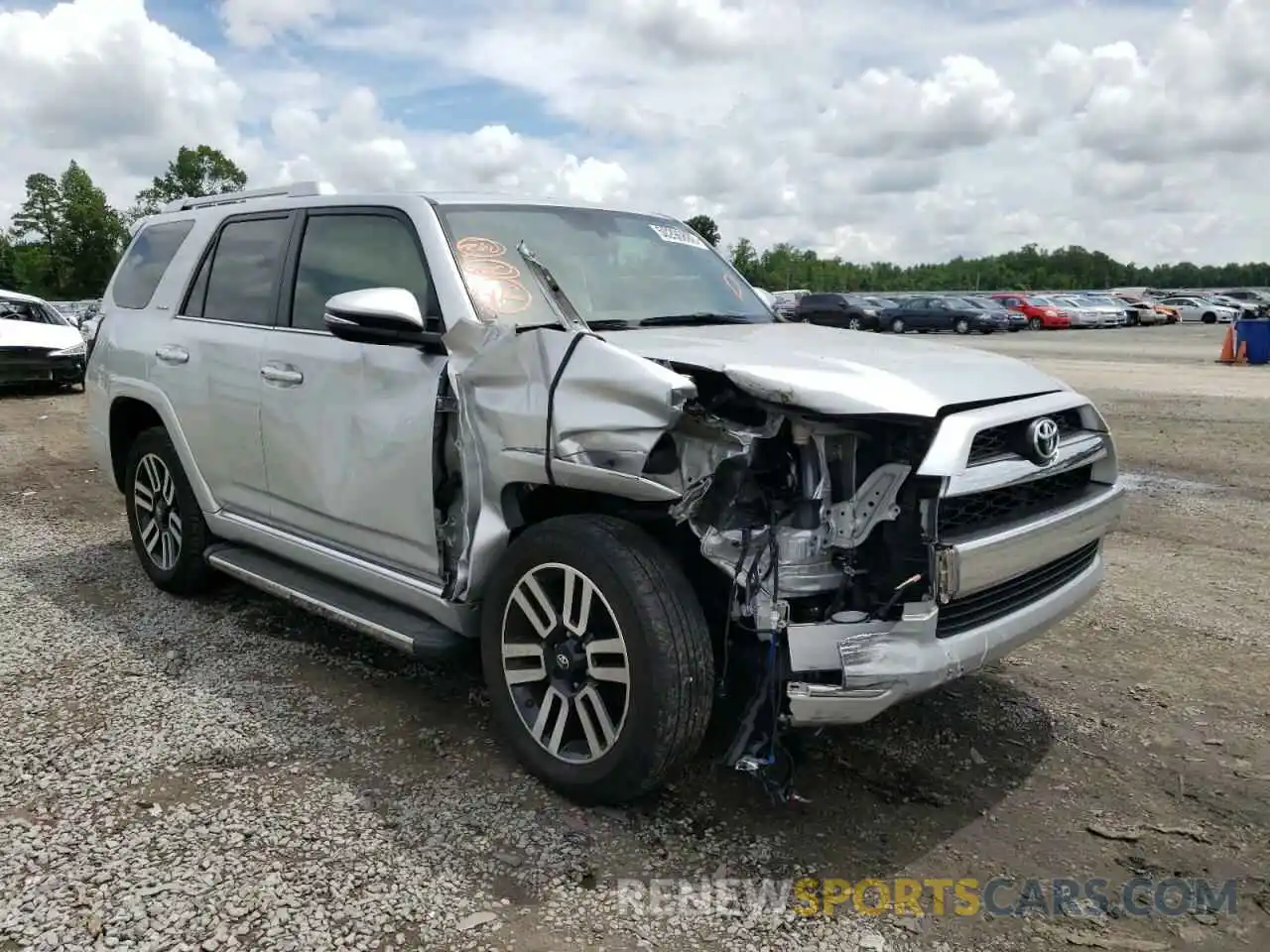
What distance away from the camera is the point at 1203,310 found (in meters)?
49.5

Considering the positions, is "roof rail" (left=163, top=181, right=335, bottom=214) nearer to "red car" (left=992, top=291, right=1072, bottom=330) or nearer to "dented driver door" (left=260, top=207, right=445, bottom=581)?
"dented driver door" (left=260, top=207, right=445, bottom=581)

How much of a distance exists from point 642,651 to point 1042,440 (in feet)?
4.48

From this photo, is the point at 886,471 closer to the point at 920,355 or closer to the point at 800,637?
the point at 800,637

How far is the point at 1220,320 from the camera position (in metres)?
48.6

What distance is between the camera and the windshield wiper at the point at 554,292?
11.6 feet

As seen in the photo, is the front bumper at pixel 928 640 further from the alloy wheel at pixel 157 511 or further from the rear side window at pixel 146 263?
the rear side window at pixel 146 263

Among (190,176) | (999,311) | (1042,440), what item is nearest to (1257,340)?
(999,311)

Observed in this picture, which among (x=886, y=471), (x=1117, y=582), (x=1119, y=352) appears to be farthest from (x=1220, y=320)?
(x=886, y=471)

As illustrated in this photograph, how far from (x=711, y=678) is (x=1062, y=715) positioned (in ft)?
5.66

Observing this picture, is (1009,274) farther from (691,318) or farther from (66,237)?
(691,318)

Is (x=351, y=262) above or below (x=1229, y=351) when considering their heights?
above

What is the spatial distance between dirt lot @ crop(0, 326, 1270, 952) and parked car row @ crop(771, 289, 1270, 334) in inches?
1181

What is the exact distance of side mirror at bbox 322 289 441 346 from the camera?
326 cm

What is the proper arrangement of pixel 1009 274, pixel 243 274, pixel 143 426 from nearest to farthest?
pixel 243 274 < pixel 143 426 < pixel 1009 274
